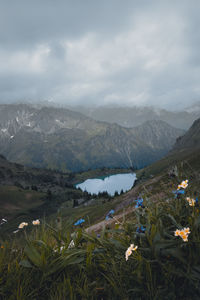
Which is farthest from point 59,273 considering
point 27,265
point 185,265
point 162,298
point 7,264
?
point 185,265

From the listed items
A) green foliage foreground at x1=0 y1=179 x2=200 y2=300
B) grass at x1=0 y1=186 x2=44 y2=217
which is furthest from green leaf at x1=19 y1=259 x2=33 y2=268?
grass at x1=0 y1=186 x2=44 y2=217

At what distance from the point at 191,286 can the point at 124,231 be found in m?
1.81

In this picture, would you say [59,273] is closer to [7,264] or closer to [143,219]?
[7,264]

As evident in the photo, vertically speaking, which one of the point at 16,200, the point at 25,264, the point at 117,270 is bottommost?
the point at 16,200

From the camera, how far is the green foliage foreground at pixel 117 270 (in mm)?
3477

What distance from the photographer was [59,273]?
4.18m

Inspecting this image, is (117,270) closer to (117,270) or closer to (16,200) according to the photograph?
(117,270)

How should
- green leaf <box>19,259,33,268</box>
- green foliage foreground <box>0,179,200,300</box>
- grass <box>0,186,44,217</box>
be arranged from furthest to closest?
grass <box>0,186,44,217</box>
green leaf <box>19,259,33,268</box>
green foliage foreground <box>0,179,200,300</box>

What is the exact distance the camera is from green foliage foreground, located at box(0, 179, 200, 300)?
11.4 feet

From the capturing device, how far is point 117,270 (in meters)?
3.95

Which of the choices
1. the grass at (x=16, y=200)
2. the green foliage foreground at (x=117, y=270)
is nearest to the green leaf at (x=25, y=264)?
the green foliage foreground at (x=117, y=270)

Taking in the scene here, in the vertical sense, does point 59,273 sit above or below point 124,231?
below

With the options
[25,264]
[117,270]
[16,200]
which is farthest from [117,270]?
[16,200]

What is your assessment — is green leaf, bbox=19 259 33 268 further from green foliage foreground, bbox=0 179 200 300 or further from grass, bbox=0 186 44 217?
grass, bbox=0 186 44 217
